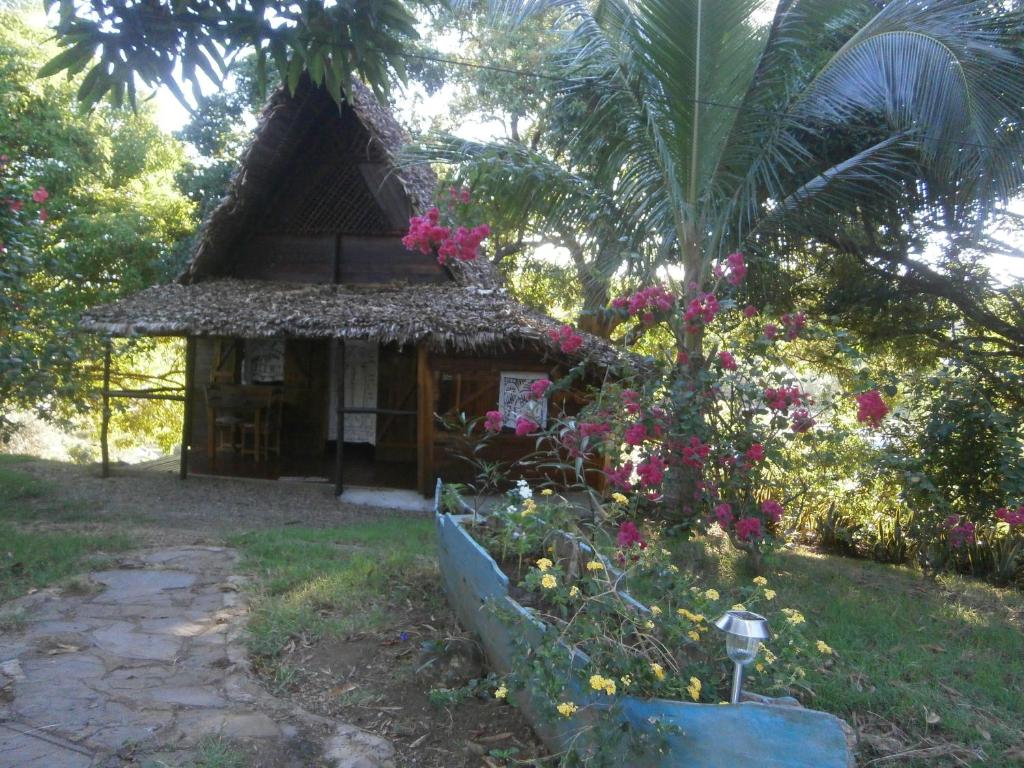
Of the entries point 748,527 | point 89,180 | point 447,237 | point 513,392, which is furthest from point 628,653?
point 89,180

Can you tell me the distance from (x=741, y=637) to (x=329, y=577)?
3891mm

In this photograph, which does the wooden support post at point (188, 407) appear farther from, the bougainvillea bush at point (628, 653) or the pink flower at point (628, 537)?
the bougainvillea bush at point (628, 653)

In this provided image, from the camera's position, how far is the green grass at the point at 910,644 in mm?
4105

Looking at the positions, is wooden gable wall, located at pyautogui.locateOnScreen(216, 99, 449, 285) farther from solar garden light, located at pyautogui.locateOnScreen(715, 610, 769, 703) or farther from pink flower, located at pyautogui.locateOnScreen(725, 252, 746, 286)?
solar garden light, located at pyautogui.locateOnScreen(715, 610, 769, 703)

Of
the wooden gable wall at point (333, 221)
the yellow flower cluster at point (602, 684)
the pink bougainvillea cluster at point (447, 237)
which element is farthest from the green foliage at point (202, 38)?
the wooden gable wall at point (333, 221)

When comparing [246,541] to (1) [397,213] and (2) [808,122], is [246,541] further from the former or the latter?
(2) [808,122]

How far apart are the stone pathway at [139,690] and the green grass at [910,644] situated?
243 cm

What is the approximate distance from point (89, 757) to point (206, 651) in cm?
122

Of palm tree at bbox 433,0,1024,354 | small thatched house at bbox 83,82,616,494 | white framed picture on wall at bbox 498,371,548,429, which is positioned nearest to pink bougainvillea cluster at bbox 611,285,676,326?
palm tree at bbox 433,0,1024,354

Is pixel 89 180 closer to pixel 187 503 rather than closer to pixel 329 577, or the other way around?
pixel 187 503

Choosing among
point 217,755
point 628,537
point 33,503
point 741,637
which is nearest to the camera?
point 741,637

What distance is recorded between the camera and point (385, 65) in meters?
3.98

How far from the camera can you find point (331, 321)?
9.05m

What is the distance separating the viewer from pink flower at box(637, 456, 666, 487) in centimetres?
548
